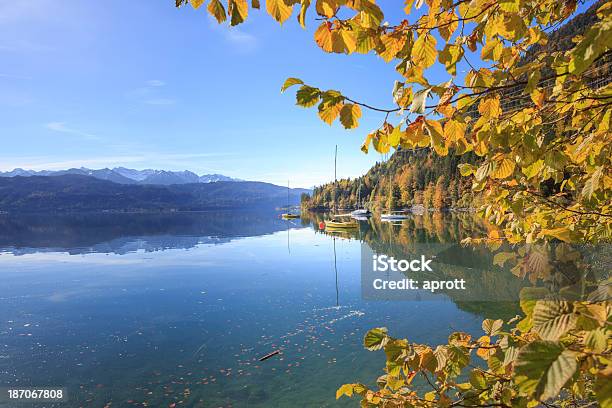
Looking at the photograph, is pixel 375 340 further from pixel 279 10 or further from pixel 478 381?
pixel 279 10

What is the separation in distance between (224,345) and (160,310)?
7.30 meters

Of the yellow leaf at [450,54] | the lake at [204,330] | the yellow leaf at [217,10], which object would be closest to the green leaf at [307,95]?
the yellow leaf at [217,10]

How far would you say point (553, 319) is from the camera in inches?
45.1

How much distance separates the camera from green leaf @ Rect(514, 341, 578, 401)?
3.18 feet

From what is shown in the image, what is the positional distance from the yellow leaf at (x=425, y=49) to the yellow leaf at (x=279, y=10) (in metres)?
0.70

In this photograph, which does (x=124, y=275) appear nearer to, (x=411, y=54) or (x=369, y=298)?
(x=369, y=298)

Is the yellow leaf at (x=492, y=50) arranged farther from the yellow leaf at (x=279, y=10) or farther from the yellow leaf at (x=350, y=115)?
the yellow leaf at (x=279, y=10)

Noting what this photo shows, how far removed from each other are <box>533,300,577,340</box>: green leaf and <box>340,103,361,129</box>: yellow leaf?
110cm

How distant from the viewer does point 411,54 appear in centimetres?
189

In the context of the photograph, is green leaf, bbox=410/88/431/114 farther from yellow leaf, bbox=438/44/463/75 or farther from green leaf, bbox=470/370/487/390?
green leaf, bbox=470/370/487/390

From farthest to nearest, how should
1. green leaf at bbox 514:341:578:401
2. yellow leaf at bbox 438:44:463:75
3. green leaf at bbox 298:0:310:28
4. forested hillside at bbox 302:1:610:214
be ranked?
1. forested hillside at bbox 302:1:610:214
2. yellow leaf at bbox 438:44:463:75
3. green leaf at bbox 298:0:310:28
4. green leaf at bbox 514:341:578:401

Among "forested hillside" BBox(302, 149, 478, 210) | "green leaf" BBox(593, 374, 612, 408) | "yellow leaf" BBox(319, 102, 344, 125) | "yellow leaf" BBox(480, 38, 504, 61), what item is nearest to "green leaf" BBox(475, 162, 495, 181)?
"yellow leaf" BBox(480, 38, 504, 61)

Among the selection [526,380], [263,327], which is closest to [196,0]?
[526,380]

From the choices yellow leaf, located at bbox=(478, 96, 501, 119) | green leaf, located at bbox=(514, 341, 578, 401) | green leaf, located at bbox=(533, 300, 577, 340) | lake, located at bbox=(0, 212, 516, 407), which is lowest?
lake, located at bbox=(0, 212, 516, 407)
